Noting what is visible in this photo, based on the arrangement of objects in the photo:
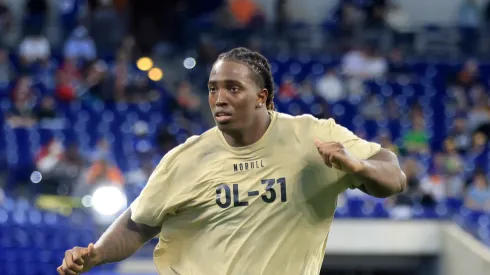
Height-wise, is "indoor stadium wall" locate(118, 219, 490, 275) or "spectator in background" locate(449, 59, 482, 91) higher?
"spectator in background" locate(449, 59, 482, 91)

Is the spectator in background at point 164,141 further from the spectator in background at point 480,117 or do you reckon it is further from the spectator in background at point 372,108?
the spectator in background at point 480,117

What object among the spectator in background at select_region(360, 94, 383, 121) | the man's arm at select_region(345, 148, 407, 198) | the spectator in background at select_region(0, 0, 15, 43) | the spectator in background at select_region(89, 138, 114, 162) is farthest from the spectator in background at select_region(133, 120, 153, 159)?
the man's arm at select_region(345, 148, 407, 198)

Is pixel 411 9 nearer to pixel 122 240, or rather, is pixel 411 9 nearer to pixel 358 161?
pixel 122 240

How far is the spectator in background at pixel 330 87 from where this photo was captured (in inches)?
539

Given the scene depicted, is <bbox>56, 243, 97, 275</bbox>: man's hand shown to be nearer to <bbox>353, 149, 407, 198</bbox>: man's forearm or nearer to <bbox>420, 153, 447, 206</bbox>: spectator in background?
<bbox>353, 149, 407, 198</bbox>: man's forearm

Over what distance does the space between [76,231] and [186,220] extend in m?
5.73

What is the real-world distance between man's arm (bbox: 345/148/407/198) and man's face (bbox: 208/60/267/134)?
49 cm

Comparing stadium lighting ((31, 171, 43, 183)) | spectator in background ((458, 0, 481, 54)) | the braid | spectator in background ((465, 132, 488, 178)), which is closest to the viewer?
the braid

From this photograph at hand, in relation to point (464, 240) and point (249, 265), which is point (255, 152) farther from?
point (464, 240)

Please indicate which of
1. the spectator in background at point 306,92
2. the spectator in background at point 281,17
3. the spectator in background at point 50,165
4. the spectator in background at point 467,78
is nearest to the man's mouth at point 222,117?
the spectator in background at point 50,165

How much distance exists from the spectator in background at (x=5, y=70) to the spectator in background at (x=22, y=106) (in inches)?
20.7

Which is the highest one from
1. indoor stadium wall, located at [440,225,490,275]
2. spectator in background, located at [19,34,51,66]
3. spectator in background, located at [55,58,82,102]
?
spectator in background, located at [19,34,51,66]

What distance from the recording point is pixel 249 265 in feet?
12.2

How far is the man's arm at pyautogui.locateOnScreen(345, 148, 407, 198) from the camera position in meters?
3.44
